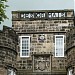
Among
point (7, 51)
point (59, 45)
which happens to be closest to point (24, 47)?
point (59, 45)

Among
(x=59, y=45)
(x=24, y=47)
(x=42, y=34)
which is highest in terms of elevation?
(x=42, y=34)

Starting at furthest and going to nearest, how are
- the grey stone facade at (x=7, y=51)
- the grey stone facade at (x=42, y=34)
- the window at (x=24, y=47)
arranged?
the window at (x=24, y=47) → the grey stone facade at (x=42, y=34) → the grey stone facade at (x=7, y=51)

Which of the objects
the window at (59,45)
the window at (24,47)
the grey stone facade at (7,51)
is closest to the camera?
the grey stone facade at (7,51)

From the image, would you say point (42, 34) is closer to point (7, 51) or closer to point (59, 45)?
point (59, 45)

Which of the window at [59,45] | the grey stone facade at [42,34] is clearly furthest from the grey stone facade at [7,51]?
the window at [59,45]

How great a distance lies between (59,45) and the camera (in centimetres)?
3834

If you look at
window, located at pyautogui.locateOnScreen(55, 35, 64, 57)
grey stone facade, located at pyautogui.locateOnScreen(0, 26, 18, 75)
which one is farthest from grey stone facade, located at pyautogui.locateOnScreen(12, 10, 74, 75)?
grey stone facade, located at pyautogui.locateOnScreen(0, 26, 18, 75)

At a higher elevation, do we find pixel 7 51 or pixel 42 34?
pixel 42 34

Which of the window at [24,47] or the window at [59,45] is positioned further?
the window at [24,47]

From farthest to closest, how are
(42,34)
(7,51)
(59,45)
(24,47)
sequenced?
(42,34) < (24,47) < (59,45) < (7,51)

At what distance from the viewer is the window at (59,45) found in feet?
125

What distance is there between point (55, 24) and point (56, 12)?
0.98 m

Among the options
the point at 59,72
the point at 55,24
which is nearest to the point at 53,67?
the point at 59,72

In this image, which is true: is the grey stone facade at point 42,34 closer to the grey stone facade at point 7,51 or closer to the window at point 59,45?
the window at point 59,45
